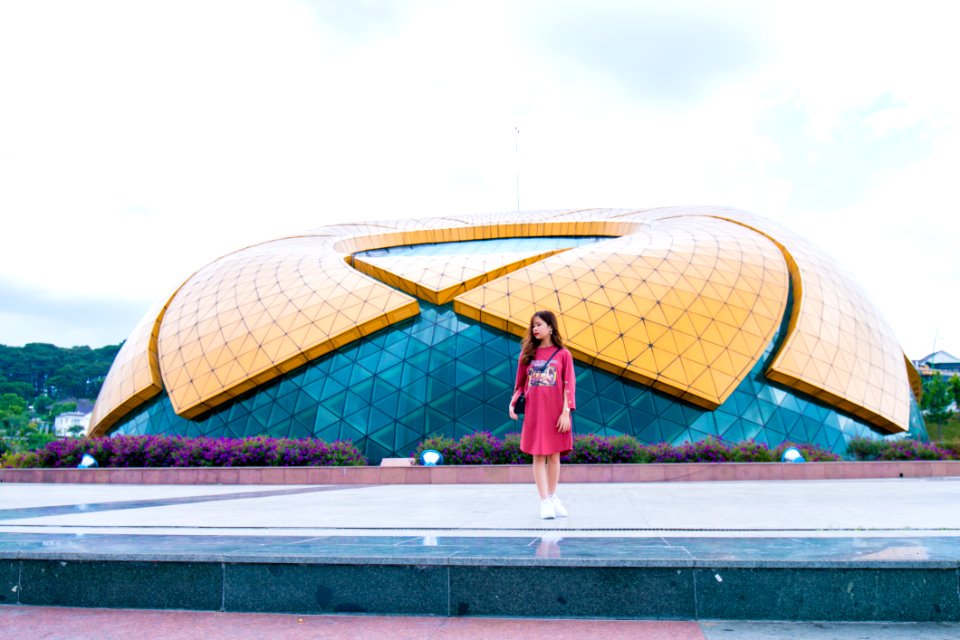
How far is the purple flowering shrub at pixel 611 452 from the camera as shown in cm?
2072

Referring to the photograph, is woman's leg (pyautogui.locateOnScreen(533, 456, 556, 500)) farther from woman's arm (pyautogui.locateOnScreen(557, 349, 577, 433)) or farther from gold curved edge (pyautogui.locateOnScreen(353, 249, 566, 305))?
gold curved edge (pyautogui.locateOnScreen(353, 249, 566, 305))

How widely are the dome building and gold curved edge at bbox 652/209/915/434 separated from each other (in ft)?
0.30

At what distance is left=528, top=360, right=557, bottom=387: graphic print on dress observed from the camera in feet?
26.7

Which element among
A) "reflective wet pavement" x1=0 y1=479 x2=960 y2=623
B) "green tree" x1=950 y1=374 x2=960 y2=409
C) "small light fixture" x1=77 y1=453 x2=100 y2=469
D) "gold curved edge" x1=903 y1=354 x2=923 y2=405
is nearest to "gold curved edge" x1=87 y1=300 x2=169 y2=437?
"small light fixture" x1=77 y1=453 x2=100 y2=469

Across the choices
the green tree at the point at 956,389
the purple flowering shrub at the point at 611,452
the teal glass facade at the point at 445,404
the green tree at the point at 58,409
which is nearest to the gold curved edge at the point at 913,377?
the teal glass facade at the point at 445,404

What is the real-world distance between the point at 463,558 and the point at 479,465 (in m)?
15.3

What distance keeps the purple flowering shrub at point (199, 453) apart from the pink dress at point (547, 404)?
14.8 meters

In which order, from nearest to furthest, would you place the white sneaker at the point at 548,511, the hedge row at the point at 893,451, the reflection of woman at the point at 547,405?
the white sneaker at the point at 548,511 → the reflection of woman at the point at 547,405 → the hedge row at the point at 893,451

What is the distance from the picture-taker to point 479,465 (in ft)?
64.7

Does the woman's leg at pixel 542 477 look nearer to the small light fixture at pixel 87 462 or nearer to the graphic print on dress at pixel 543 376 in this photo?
the graphic print on dress at pixel 543 376

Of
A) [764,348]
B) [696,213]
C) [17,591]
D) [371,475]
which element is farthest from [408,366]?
[17,591]

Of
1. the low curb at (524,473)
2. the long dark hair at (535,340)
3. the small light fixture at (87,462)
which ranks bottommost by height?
the low curb at (524,473)

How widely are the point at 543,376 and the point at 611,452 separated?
44.0 ft

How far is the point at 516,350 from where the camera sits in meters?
26.1
